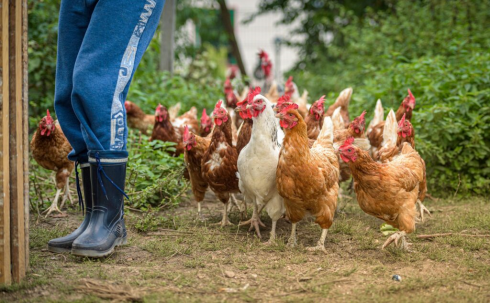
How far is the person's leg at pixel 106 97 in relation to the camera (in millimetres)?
2715

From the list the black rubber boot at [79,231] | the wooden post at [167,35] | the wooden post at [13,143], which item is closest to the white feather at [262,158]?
the black rubber boot at [79,231]

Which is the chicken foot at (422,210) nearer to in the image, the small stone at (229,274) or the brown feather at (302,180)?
the brown feather at (302,180)

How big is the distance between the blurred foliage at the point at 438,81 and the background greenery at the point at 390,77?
1 cm

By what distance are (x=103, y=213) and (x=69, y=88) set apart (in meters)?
0.80

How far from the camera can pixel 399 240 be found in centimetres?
334

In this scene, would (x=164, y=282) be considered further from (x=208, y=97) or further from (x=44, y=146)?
(x=208, y=97)

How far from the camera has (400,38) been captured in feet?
27.2

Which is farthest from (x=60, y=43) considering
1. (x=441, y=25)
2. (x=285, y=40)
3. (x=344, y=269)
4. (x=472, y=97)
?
(x=285, y=40)

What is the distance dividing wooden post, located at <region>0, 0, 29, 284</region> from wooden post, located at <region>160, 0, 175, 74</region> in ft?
18.7

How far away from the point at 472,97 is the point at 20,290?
4.84m

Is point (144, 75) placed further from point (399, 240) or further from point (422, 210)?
point (399, 240)

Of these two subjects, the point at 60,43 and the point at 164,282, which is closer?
the point at 164,282

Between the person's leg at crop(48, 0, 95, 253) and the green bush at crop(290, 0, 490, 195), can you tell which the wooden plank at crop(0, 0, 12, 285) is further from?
the green bush at crop(290, 0, 490, 195)

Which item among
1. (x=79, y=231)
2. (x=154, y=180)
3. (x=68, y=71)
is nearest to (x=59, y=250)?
(x=79, y=231)
